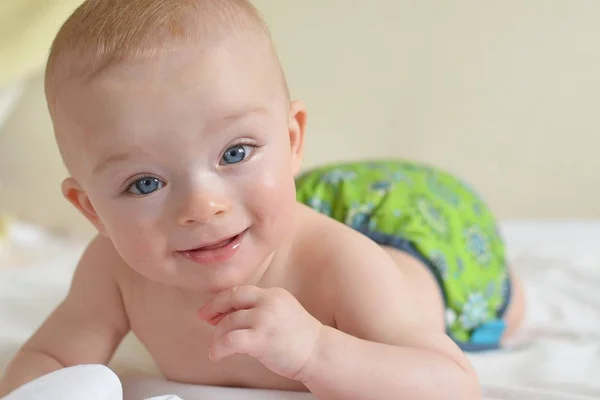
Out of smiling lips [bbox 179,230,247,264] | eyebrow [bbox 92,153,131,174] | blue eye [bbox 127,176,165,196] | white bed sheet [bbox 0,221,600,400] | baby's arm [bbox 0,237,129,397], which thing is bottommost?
white bed sheet [bbox 0,221,600,400]

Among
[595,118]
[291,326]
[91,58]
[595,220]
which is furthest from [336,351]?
[595,118]

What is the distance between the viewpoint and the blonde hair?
69 cm

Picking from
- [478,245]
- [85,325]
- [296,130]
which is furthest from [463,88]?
[85,325]

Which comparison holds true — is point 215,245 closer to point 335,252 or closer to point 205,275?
point 205,275

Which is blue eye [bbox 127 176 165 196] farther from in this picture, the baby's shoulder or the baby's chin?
the baby's shoulder

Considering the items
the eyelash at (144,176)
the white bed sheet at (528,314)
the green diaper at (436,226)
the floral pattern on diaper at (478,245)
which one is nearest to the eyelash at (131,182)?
the eyelash at (144,176)

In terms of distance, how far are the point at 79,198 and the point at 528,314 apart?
0.66m

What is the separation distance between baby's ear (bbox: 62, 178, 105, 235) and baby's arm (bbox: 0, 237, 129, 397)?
0.40 feet

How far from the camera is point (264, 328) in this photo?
692 millimetres

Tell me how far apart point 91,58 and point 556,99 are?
1.06 metres

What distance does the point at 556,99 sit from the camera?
5.02 feet

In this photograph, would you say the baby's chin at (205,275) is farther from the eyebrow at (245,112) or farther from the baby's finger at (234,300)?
the eyebrow at (245,112)

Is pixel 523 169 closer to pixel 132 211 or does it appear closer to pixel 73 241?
pixel 73 241

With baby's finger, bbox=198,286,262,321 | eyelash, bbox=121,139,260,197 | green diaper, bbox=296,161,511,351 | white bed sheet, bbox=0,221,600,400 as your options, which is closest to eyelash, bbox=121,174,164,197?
eyelash, bbox=121,139,260,197
